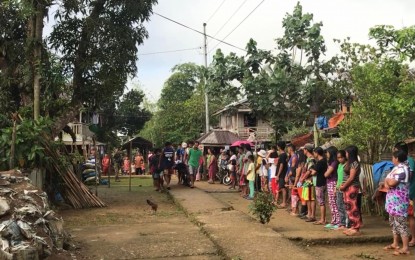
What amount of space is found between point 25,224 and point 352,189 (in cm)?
506

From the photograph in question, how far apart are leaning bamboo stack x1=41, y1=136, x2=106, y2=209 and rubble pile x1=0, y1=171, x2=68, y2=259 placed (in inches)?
133

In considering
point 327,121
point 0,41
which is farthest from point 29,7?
point 327,121

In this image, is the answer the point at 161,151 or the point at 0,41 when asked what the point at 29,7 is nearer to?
the point at 0,41

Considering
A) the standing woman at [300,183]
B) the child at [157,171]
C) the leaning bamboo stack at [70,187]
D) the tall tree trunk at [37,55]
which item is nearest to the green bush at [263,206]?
the standing woman at [300,183]

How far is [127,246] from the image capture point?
6762 mm

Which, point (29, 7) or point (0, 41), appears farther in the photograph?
point (0, 41)

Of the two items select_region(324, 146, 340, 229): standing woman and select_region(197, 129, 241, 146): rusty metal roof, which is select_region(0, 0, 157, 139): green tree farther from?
select_region(197, 129, 241, 146): rusty metal roof

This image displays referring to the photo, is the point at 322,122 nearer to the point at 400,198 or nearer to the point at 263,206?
the point at 263,206

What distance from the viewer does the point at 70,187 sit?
36.8ft

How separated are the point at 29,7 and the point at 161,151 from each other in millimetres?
6554

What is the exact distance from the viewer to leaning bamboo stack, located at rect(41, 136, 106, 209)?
34.9 feet

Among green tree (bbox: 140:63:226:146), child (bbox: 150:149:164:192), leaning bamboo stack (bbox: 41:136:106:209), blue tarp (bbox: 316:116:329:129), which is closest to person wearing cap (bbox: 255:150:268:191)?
child (bbox: 150:149:164:192)

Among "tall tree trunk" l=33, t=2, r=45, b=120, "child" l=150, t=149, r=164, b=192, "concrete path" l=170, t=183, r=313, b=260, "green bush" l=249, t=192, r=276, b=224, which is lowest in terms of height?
"concrete path" l=170, t=183, r=313, b=260

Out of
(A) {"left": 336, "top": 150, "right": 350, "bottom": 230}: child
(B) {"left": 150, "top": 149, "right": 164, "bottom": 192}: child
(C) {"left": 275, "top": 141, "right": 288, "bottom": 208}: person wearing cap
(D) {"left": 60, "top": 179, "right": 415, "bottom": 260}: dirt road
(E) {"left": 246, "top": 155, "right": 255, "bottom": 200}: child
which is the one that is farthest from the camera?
(B) {"left": 150, "top": 149, "right": 164, "bottom": 192}: child
